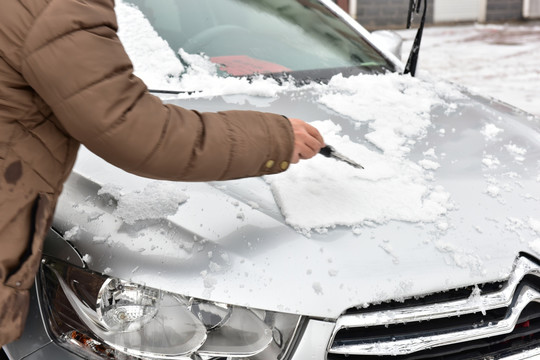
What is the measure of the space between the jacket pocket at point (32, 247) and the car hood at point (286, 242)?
0.16m

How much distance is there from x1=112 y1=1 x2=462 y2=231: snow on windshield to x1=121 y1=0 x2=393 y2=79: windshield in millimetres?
86

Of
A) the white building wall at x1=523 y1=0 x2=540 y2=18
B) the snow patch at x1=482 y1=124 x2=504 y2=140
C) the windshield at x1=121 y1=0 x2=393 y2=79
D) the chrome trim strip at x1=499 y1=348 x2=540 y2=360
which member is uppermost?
the windshield at x1=121 y1=0 x2=393 y2=79

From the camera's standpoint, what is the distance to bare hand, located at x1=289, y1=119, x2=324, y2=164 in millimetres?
1509

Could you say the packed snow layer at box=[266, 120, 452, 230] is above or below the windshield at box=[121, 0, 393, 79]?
below

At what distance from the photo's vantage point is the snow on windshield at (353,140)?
166 centimetres

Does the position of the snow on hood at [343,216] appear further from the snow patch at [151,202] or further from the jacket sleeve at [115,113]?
the jacket sleeve at [115,113]

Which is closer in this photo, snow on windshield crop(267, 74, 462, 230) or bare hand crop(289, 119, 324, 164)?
bare hand crop(289, 119, 324, 164)

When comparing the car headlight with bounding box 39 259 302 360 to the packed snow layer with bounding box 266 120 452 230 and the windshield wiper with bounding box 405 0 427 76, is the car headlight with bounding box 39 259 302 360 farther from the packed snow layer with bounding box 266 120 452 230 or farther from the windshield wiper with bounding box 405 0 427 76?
the windshield wiper with bounding box 405 0 427 76

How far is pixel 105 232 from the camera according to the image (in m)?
1.50

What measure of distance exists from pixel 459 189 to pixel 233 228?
26.4 inches

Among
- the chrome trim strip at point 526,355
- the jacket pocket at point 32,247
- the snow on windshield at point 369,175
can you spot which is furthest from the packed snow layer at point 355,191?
the jacket pocket at point 32,247

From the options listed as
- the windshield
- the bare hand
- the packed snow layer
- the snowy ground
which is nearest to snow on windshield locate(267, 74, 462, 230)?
the packed snow layer

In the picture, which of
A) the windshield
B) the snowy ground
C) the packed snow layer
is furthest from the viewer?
the snowy ground

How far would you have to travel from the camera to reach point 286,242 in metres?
1.51
